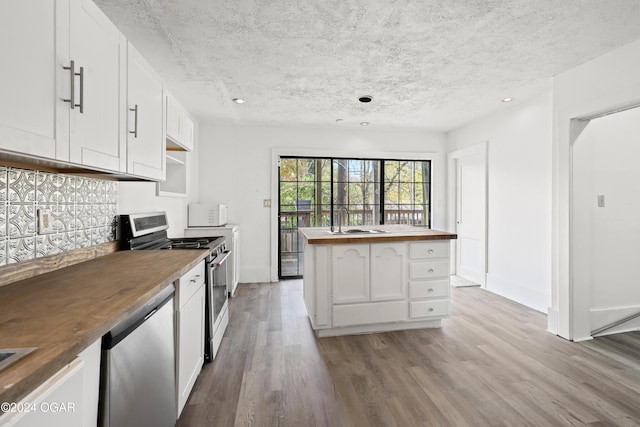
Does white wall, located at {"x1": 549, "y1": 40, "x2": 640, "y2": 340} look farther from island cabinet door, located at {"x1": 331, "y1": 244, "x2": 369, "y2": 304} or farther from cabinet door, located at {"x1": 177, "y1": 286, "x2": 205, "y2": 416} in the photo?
cabinet door, located at {"x1": 177, "y1": 286, "x2": 205, "y2": 416}

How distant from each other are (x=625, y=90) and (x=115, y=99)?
343 cm

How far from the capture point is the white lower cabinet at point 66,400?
22.7 inches

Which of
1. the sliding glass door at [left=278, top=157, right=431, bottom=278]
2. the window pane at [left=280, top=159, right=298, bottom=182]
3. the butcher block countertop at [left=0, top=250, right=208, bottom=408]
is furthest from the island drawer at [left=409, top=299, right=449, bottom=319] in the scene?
the window pane at [left=280, top=159, right=298, bottom=182]

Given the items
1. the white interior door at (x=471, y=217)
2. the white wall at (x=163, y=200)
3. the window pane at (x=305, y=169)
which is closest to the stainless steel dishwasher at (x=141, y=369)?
the white wall at (x=163, y=200)

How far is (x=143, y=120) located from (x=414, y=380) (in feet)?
7.92

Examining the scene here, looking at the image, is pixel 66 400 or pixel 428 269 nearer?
pixel 66 400

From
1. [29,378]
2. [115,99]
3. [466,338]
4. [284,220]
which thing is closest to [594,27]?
[466,338]

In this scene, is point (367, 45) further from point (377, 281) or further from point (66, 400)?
point (66, 400)

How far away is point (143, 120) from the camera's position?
5.81ft

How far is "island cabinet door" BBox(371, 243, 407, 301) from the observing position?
2680 millimetres

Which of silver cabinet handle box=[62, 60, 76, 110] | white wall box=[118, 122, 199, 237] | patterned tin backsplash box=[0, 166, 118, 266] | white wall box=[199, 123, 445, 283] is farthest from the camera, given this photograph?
white wall box=[199, 123, 445, 283]

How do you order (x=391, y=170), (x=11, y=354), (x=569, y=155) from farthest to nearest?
(x=391, y=170), (x=569, y=155), (x=11, y=354)

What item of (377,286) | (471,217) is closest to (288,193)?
(377,286)

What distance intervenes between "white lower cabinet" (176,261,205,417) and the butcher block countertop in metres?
0.15
